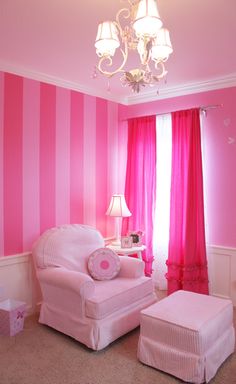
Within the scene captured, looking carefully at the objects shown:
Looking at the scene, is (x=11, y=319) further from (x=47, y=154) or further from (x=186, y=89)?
(x=186, y=89)

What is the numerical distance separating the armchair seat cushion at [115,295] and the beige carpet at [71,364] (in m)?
0.30

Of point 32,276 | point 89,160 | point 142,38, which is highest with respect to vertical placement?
point 142,38

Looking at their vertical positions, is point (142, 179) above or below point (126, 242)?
above

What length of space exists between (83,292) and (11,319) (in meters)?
0.75

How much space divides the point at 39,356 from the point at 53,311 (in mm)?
461

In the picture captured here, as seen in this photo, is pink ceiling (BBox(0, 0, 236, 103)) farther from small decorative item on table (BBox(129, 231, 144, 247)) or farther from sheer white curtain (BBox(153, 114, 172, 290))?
small decorative item on table (BBox(129, 231, 144, 247))

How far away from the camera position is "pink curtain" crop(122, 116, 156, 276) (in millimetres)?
4191

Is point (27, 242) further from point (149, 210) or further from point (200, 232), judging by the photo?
point (200, 232)

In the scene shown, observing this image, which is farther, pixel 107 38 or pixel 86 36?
pixel 86 36

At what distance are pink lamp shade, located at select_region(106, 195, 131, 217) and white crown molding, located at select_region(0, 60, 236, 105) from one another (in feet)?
4.46

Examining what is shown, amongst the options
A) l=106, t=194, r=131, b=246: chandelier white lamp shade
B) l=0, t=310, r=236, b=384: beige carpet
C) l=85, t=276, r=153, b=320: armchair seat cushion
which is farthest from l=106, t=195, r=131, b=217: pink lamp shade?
l=0, t=310, r=236, b=384: beige carpet

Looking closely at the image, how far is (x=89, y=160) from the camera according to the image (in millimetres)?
4125

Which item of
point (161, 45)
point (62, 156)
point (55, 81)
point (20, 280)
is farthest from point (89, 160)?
point (161, 45)

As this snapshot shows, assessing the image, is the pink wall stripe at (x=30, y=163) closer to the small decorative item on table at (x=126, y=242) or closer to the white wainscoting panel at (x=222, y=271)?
the small decorative item on table at (x=126, y=242)
